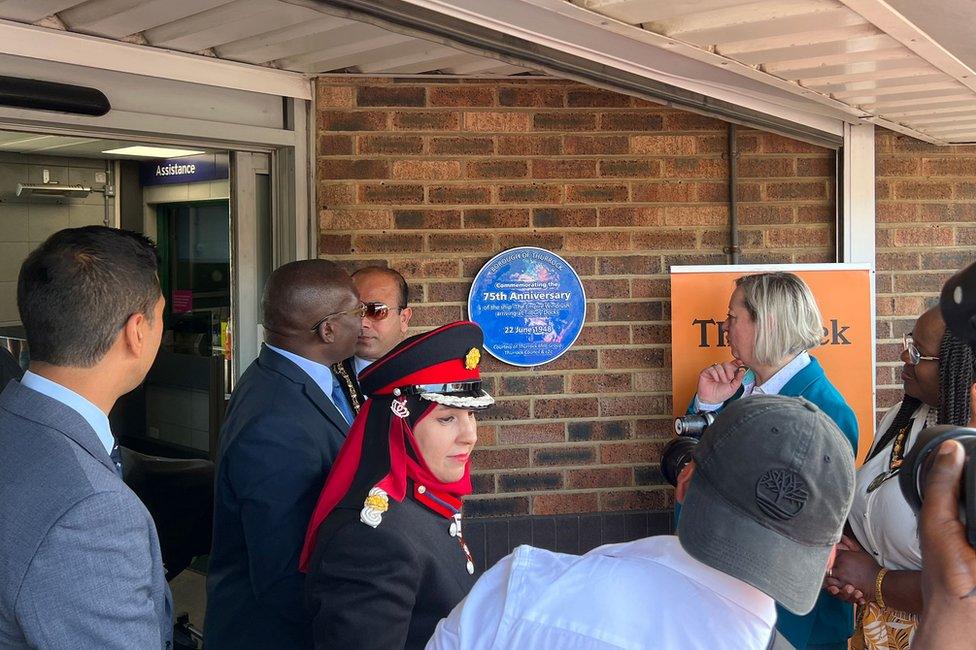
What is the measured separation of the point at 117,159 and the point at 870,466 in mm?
5456

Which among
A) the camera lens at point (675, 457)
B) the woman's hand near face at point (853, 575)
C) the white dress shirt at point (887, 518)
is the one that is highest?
the camera lens at point (675, 457)

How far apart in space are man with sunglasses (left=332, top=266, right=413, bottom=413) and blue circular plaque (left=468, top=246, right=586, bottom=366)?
942 millimetres

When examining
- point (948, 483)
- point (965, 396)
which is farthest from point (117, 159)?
point (948, 483)

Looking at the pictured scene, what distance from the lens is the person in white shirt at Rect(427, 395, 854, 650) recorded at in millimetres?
1165

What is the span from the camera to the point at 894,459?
2.70m

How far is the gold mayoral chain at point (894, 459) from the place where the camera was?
265 cm

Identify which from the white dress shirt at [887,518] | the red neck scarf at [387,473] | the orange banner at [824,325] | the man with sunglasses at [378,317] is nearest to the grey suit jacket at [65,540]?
the red neck scarf at [387,473]

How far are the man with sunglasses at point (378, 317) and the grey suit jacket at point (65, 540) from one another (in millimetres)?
1870

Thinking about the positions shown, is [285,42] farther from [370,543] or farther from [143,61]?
[370,543]

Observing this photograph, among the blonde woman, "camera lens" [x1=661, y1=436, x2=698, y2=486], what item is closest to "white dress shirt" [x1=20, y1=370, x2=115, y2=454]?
"camera lens" [x1=661, y1=436, x2=698, y2=486]

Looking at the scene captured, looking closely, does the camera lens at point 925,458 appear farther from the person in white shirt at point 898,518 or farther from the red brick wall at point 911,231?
the red brick wall at point 911,231

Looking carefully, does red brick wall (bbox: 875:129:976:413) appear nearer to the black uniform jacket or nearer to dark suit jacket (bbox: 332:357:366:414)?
dark suit jacket (bbox: 332:357:366:414)

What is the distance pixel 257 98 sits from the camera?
4.55 metres

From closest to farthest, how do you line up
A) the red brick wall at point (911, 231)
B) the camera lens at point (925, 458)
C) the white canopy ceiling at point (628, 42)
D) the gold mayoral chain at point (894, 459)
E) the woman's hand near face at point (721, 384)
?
1. the camera lens at point (925, 458)
2. the gold mayoral chain at point (894, 459)
3. the white canopy ceiling at point (628, 42)
4. the woman's hand near face at point (721, 384)
5. the red brick wall at point (911, 231)
